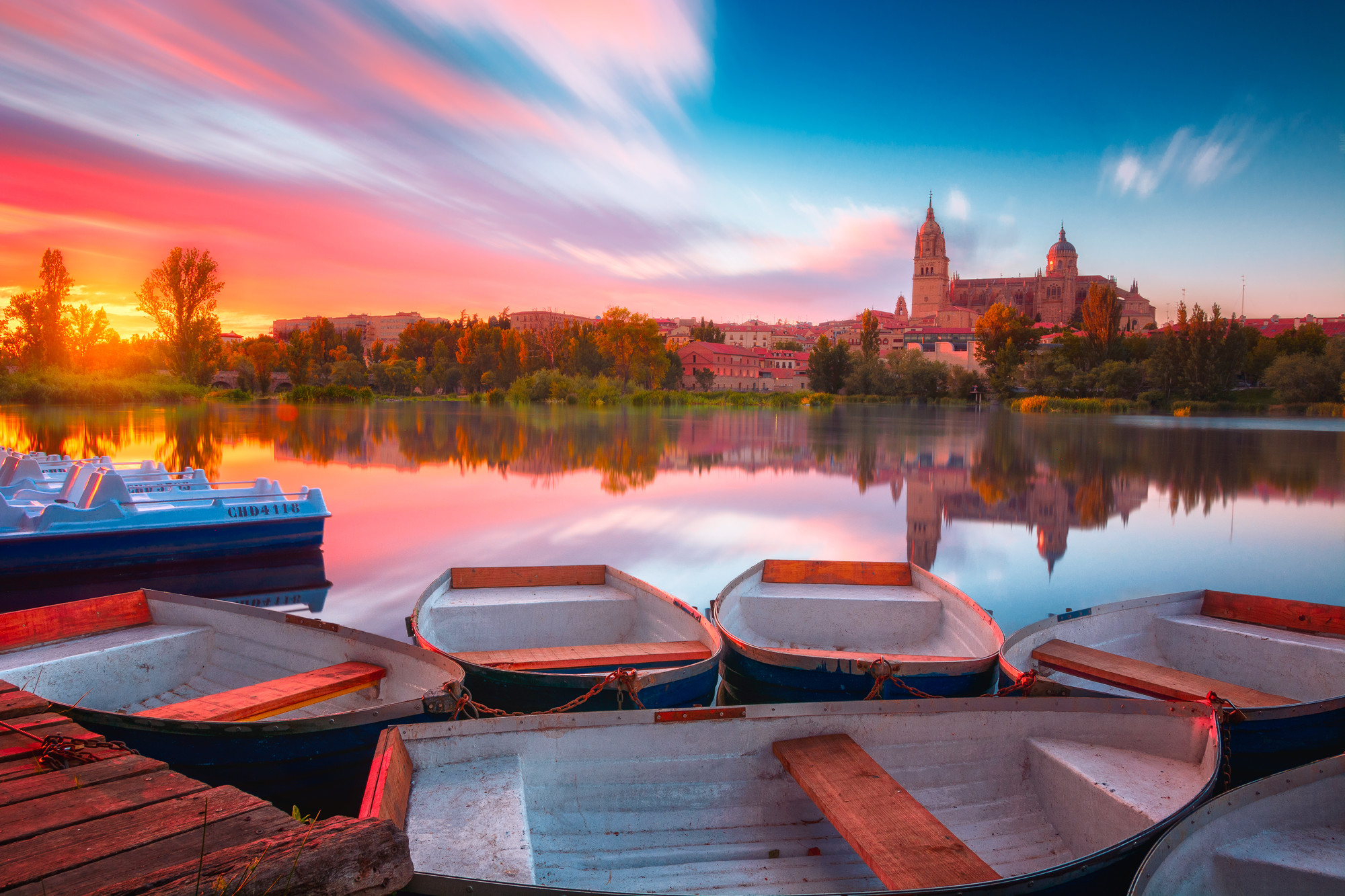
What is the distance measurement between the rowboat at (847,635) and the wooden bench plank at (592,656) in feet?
1.07

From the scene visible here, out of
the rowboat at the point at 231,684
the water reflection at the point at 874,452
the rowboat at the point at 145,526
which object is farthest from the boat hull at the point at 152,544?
the water reflection at the point at 874,452

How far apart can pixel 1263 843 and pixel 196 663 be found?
599 centimetres

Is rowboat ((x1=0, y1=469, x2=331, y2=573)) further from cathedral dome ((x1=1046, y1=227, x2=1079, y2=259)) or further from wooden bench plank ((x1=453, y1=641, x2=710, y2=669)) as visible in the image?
cathedral dome ((x1=1046, y1=227, x2=1079, y2=259))

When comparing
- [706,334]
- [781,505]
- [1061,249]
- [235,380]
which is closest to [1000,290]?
[1061,249]

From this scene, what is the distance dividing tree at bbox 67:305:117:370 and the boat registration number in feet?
201

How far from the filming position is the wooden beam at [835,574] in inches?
271

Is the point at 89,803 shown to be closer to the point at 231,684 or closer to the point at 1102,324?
the point at 231,684

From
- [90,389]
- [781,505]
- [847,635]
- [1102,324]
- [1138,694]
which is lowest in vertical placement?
[781,505]

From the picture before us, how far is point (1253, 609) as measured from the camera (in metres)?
5.89

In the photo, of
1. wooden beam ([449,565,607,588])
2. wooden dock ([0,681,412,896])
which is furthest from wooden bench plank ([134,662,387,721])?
wooden beam ([449,565,607,588])

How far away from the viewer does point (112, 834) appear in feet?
7.27

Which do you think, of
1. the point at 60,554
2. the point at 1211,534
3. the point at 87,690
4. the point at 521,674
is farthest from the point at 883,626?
the point at 1211,534

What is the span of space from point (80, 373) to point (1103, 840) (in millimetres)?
70868

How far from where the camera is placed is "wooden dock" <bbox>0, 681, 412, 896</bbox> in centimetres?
180
